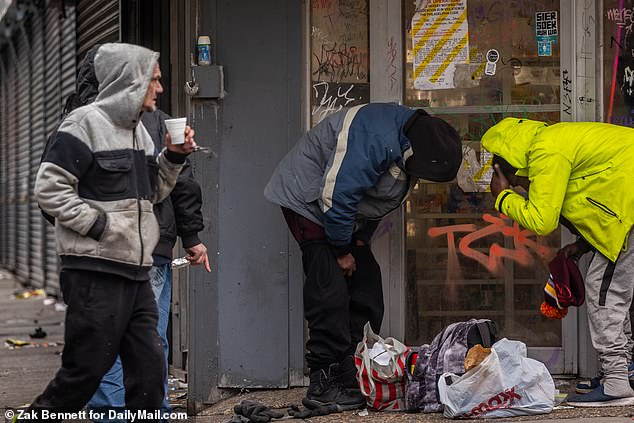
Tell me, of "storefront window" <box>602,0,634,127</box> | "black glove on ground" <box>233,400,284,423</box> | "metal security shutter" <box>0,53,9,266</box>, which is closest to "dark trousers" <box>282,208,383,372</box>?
"black glove on ground" <box>233,400,284,423</box>

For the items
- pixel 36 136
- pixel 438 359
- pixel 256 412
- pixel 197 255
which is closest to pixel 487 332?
pixel 438 359

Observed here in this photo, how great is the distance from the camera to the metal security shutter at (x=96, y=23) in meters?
8.77

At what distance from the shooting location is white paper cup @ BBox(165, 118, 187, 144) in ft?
14.7

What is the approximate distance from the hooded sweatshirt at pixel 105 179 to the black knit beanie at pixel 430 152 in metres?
1.81

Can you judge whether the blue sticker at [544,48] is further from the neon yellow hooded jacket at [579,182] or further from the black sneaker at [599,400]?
the black sneaker at [599,400]

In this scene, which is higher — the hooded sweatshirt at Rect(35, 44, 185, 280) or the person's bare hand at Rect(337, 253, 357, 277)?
the hooded sweatshirt at Rect(35, 44, 185, 280)

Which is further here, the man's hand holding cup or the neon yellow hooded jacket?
the neon yellow hooded jacket

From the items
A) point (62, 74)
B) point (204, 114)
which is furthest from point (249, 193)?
point (62, 74)

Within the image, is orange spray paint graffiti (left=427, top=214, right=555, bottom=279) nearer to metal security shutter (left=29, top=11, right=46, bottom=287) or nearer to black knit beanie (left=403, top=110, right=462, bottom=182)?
black knit beanie (left=403, top=110, right=462, bottom=182)

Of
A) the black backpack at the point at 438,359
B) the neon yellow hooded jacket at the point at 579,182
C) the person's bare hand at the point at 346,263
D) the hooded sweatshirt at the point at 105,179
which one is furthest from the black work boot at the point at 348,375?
the hooded sweatshirt at the point at 105,179

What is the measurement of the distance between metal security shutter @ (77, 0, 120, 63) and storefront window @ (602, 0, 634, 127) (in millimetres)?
3739

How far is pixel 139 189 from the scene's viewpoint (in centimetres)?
461

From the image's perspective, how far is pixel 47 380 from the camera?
797cm

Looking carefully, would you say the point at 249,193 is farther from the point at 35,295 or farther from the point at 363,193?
the point at 35,295
